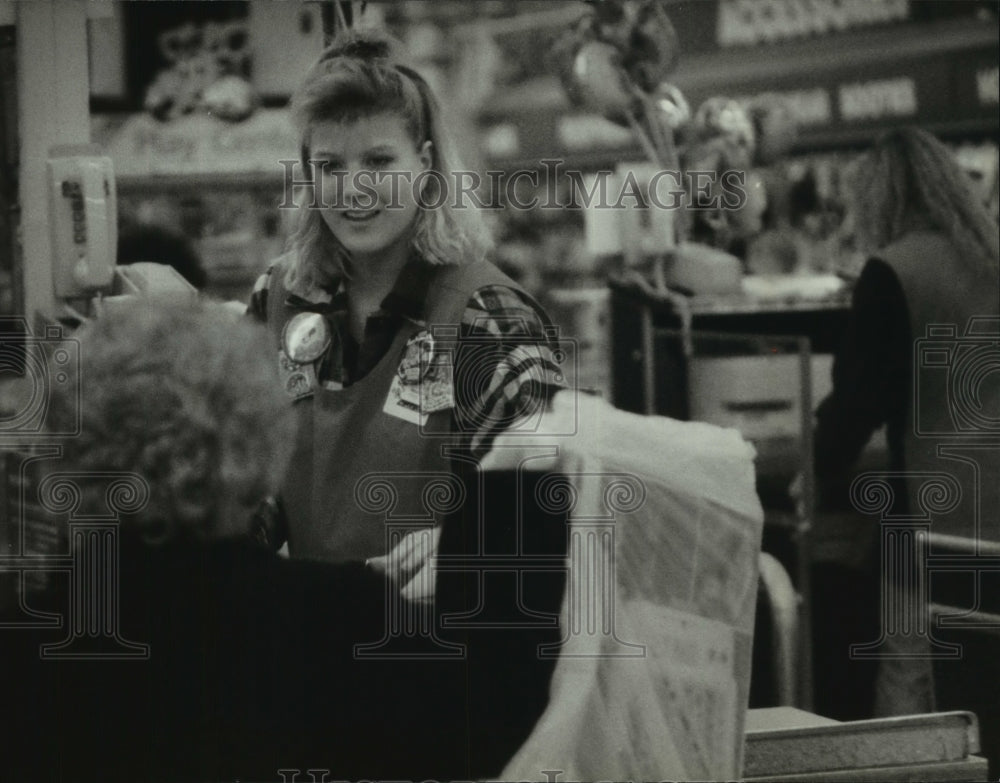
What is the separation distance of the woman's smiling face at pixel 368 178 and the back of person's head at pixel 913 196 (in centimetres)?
109

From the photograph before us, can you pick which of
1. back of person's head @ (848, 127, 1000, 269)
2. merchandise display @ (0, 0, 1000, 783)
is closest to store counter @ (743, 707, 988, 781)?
merchandise display @ (0, 0, 1000, 783)

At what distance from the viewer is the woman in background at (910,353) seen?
10.7ft

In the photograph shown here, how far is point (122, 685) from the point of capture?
8.42 feet

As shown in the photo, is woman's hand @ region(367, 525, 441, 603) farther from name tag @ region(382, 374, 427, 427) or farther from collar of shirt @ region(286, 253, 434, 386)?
collar of shirt @ region(286, 253, 434, 386)

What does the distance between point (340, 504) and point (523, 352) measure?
20.4 inches

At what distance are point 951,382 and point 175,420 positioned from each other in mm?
1864

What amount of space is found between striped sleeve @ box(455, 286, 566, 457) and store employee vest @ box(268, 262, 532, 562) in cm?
3

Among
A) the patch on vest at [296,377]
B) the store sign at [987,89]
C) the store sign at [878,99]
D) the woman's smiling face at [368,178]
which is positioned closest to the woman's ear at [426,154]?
the woman's smiling face at [368,178]

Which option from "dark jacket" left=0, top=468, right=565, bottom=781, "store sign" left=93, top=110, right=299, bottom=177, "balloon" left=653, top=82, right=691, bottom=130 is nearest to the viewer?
"dark jacket" left=0, top=468, right=565, bottom=781

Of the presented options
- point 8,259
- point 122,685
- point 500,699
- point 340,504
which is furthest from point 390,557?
point 8,259

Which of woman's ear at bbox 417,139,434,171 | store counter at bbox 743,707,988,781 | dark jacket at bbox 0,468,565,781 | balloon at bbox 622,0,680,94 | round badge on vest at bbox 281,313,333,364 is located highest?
balloon at bbox 622,0,680,94

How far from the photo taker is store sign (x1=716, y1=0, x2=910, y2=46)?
3.17m

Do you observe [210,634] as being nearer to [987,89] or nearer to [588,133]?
[588,133]

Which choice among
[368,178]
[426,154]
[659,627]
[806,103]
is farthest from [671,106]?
[659,627]
